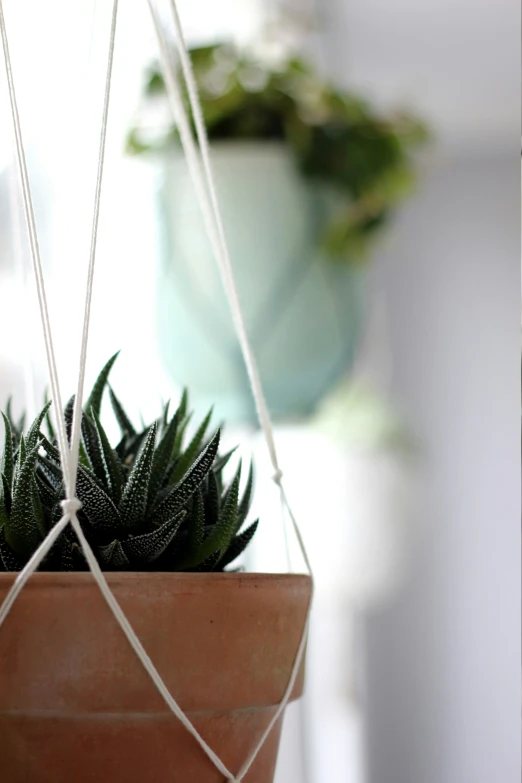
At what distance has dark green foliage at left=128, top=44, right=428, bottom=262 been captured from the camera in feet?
4.09

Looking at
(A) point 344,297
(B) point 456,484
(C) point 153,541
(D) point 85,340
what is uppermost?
(A) point 344,297

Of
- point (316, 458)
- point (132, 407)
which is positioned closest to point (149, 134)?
point (132, 407)

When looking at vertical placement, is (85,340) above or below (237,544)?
above

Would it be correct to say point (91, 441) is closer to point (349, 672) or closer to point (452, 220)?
point (349, 672)

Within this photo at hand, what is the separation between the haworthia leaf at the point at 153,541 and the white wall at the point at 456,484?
143 cm

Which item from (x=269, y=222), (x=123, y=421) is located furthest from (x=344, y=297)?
(x=123, y=421)

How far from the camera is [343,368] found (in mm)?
1342

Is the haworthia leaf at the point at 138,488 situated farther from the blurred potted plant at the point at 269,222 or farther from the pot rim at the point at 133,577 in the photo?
the blurred potted plant at the point at 269,222

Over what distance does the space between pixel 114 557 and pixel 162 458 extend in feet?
0.28

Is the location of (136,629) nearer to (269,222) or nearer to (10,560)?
(10,560)

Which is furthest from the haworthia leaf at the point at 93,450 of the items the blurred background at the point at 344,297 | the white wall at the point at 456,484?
the white wall at the point at 456,484

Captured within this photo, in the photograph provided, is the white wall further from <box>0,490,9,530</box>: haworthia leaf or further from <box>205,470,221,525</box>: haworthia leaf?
<box>0,490,9,530</box>: haworthia leaf

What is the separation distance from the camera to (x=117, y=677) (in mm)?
448

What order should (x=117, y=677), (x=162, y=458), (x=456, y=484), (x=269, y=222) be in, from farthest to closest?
(x=456, y=484)
(x=269, y=222)
(x=162, y=458)
(x=117, y=677)
